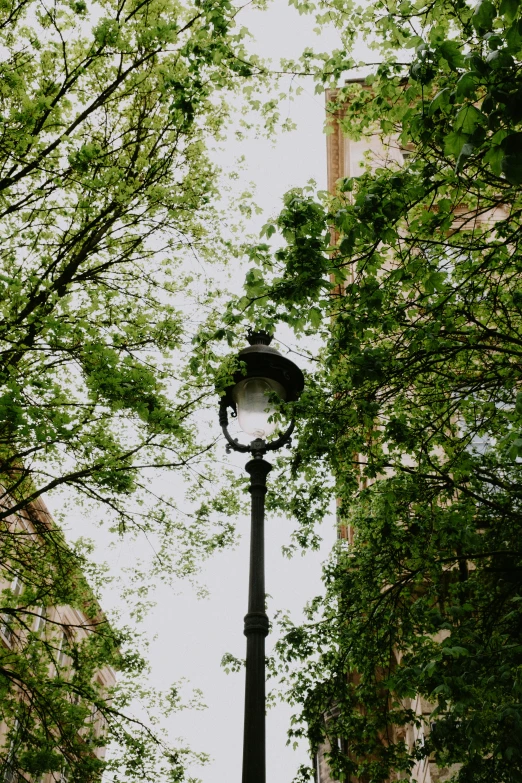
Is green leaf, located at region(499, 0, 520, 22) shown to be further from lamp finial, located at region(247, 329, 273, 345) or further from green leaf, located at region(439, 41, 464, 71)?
lamp finial, located at region(247, 329, 273, 345)

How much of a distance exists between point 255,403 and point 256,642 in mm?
1969

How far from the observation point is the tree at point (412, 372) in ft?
18.0

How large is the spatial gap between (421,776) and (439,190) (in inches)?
455

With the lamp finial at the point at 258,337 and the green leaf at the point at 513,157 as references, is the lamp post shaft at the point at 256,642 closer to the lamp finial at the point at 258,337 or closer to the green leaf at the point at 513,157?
the lamp finial at the point at 258,337

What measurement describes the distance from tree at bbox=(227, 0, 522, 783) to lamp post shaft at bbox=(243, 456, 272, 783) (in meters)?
1.81

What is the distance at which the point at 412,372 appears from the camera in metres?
7.31

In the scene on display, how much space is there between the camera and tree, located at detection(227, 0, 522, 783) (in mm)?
5477

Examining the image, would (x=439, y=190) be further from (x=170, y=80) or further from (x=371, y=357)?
(x=170, y=80)

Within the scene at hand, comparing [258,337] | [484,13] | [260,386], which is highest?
[258,337]

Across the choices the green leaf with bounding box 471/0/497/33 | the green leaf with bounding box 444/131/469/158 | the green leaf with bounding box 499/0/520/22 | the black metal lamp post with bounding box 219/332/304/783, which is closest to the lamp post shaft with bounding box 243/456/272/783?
the black metal lamp post with bounding box 219/332/304/783

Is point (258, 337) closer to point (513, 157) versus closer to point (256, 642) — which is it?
point (256, 642)

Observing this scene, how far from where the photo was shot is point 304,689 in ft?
30.8

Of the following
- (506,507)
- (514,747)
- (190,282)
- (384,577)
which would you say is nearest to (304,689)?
(384,577)

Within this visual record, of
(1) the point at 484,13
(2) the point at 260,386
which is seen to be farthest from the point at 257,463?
(1) the point at 484,13
